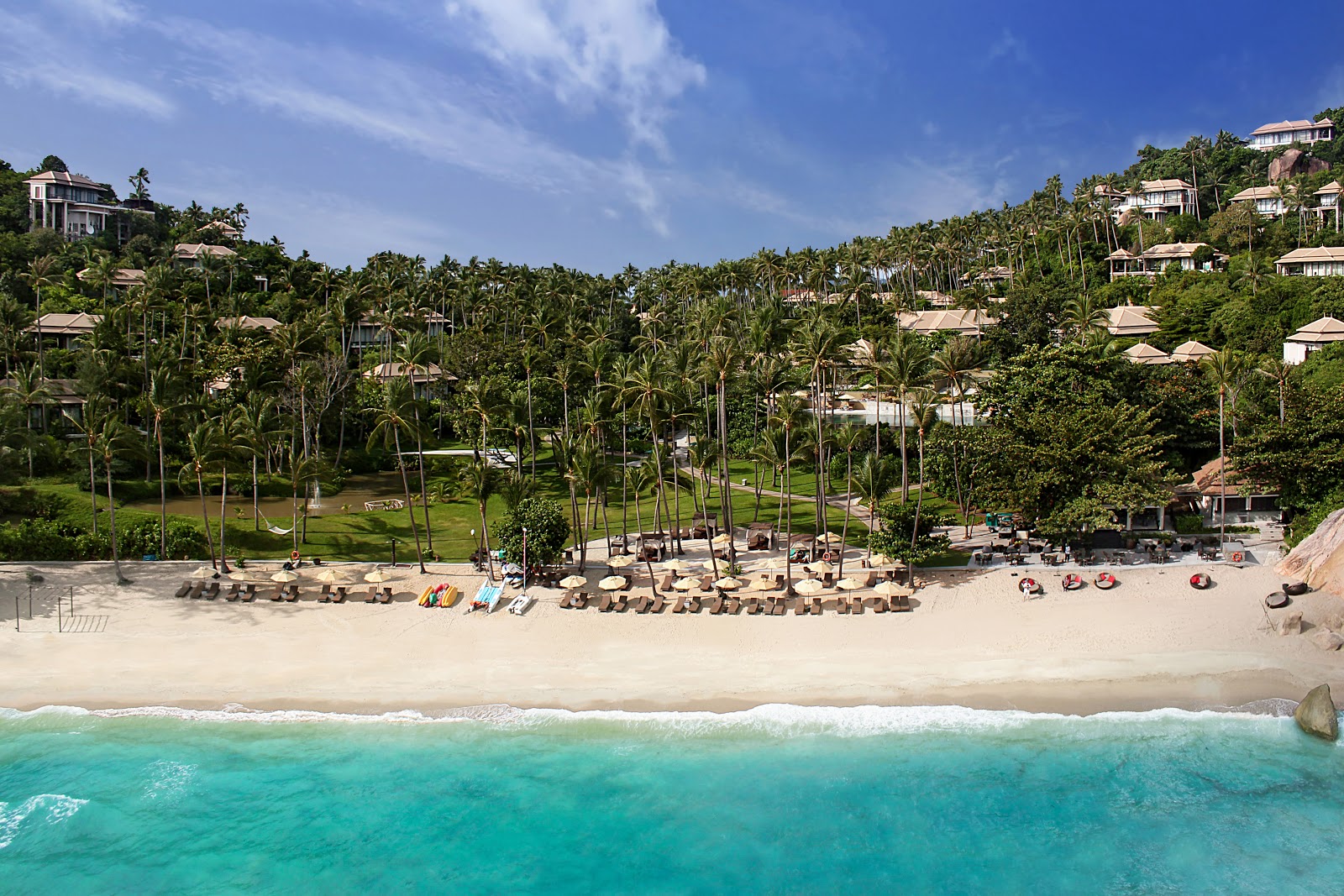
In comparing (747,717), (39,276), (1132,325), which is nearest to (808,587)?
(747,717)

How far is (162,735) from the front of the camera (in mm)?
29047

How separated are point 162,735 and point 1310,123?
211394 millimetres

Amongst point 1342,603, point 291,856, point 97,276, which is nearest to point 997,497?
point 1342,603

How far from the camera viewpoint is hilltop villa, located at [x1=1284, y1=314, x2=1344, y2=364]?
69.0 metres

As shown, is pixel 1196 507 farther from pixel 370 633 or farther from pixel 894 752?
pixel 370 633

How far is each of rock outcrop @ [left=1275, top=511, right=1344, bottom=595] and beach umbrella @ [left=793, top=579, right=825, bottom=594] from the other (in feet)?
65.6

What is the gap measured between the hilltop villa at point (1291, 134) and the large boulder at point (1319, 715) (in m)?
177

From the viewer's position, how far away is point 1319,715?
27625 mm

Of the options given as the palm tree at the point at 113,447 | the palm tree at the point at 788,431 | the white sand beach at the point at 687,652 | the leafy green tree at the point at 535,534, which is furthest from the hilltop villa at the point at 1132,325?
the palm tree at the point at 113,447

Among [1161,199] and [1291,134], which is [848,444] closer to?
[1161,199]

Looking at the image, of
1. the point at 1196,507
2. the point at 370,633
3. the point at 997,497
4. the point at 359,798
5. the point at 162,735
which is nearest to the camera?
the point at 359,798

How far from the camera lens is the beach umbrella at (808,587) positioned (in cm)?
3734

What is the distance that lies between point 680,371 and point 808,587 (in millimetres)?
15577

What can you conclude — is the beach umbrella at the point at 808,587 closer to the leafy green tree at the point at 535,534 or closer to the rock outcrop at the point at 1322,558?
the leafy green tree at the point at 535,534
